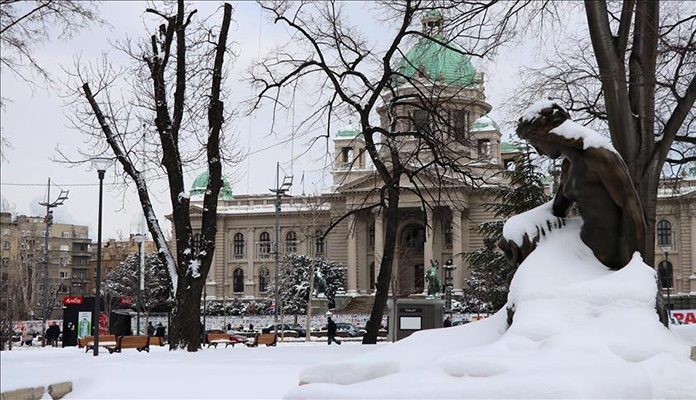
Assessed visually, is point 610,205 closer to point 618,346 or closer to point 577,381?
point 618,346

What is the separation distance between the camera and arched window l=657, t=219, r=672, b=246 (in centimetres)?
8388

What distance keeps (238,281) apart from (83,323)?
6697 cm

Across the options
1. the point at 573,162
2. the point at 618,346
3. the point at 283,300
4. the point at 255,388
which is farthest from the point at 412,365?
the point at 283,300

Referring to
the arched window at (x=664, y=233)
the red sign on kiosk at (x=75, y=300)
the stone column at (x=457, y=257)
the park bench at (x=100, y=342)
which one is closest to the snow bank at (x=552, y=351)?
the park bench at (x=100, y=342)

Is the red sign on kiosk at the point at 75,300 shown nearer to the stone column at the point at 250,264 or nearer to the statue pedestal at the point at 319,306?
the statue pedestal at the point at 319,306

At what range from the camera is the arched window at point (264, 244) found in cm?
9924

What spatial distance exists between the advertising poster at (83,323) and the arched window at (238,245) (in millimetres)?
67348

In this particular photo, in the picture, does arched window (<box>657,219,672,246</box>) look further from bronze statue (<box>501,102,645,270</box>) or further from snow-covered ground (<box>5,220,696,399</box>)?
snow-covered ground (<box>5,220,696,399</box>)

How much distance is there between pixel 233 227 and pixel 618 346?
3795 inches

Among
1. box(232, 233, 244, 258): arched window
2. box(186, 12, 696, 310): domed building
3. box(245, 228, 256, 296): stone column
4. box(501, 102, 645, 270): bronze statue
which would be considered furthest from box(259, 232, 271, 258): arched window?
box(501, 102, 645, 270): bronze statue

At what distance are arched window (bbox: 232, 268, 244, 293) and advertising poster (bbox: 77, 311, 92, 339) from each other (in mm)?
65901

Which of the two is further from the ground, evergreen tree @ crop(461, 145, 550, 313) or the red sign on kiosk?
evergreen tree @ crop(461, 145, 550, 313)

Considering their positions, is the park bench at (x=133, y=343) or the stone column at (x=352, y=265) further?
the stone column at (x=352, y=265)

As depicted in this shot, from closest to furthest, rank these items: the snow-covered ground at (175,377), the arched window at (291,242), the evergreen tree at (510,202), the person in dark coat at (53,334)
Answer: the snow-covered ground at (175,377) < the evergreen tree at (510,202) < the person in dark coat at (53,334) < the arched window at (291,242)
